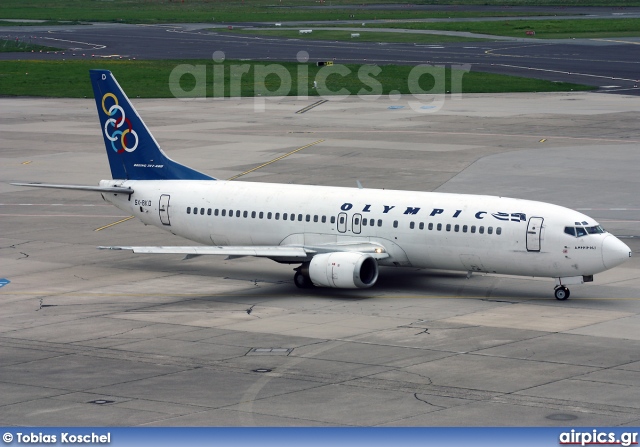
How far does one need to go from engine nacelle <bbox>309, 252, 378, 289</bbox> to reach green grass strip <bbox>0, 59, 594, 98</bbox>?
230 ft

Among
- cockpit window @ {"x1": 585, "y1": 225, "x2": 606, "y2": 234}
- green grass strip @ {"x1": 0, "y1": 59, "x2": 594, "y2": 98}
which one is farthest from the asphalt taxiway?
green grass strip @ {"x1": 0, "y1": 59, "x2": 594, "y2": 98}

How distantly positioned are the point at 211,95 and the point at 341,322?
7694cm

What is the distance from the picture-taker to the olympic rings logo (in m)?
53.6

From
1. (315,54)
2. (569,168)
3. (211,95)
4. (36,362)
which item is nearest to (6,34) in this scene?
(315,54)

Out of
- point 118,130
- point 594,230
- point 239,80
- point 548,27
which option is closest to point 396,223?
point 594,230

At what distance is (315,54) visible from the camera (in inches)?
5674

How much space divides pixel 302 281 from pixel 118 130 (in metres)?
12.6

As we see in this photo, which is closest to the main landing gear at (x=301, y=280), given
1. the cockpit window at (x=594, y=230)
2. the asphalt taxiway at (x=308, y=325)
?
the asphalt taxiway at (x=308, y=325)

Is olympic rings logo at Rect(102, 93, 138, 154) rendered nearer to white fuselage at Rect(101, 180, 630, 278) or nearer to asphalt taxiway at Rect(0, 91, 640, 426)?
white fuselage at Rect(101, 180, 630, 278)

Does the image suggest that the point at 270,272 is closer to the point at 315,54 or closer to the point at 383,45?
the point at 315,54

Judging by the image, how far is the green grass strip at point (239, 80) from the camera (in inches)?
4562

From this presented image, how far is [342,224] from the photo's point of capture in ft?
157
